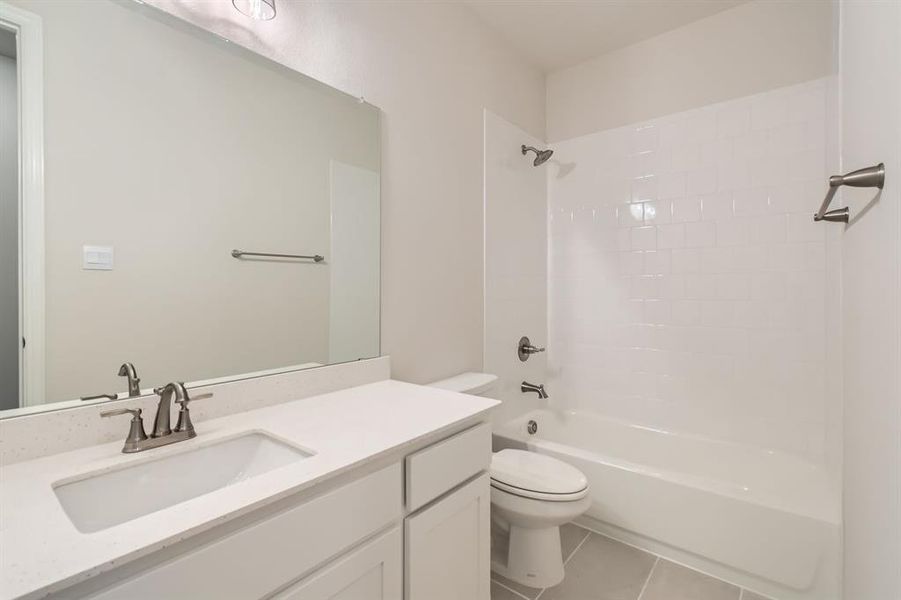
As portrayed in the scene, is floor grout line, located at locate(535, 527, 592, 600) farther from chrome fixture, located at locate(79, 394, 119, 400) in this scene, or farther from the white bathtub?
chrome fixture, located at locate(79, 394, 119, 400)

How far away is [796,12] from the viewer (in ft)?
6.23

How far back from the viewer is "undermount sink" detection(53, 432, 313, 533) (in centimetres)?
77

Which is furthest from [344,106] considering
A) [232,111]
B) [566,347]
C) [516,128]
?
[566,347]

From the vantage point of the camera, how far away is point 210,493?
0.70 meters

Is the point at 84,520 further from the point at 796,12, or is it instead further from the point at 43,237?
the point at 796,12

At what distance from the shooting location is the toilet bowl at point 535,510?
1.55 metres

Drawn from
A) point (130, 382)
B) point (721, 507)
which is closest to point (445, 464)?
point (130, 382)

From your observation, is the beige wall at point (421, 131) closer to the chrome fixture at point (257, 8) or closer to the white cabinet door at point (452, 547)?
the chrome fixture at point (257, 8)

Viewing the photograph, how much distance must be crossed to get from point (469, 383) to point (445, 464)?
82cm

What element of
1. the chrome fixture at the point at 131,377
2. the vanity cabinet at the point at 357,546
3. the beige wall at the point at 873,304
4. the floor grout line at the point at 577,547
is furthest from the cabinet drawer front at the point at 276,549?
the floor grout line at the point at 577,547

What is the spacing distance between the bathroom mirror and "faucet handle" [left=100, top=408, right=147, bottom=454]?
0.11 meters

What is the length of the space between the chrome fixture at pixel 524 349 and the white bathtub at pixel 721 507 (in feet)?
1.32

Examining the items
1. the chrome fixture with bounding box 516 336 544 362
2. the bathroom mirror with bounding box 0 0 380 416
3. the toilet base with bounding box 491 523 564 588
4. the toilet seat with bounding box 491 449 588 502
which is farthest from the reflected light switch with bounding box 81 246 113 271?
the chrome fixture with bounding box 516 336 544 362

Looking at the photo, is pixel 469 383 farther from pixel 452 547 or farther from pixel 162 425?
pixel 162 425
